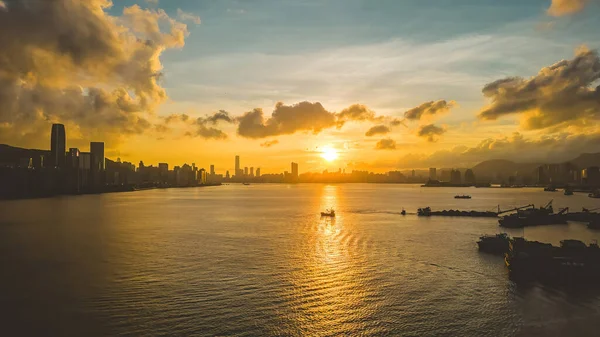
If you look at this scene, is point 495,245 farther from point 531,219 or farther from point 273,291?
point 531,219

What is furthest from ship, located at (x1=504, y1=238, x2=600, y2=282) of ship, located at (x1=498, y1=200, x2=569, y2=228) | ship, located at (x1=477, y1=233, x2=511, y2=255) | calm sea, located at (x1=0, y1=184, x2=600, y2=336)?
ship, located at (x1=498, y1=200, x2=569, y2=228)

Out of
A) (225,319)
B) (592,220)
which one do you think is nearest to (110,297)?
(225,319)

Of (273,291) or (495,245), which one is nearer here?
(273,291)

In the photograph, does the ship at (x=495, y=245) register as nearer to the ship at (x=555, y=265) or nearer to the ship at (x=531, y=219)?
the ship at (x=555, y=265)

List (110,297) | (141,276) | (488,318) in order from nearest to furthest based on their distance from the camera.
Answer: (488,318) → (110,297) → (141,276)

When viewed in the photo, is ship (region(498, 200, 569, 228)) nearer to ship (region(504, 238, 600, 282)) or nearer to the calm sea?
the calm sea

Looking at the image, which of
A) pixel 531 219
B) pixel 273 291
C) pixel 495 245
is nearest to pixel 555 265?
pixel 495 245

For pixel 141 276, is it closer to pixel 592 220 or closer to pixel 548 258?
pixel 548 258

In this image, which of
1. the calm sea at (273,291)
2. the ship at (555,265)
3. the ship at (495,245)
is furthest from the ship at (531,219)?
the ship at (555,265)

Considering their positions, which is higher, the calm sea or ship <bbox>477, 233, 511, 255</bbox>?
ship <bbox>477, 233, 511, 255</bbox>

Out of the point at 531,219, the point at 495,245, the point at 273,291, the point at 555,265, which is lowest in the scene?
the point at 273,291

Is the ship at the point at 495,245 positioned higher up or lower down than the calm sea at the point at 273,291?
A: higher up
